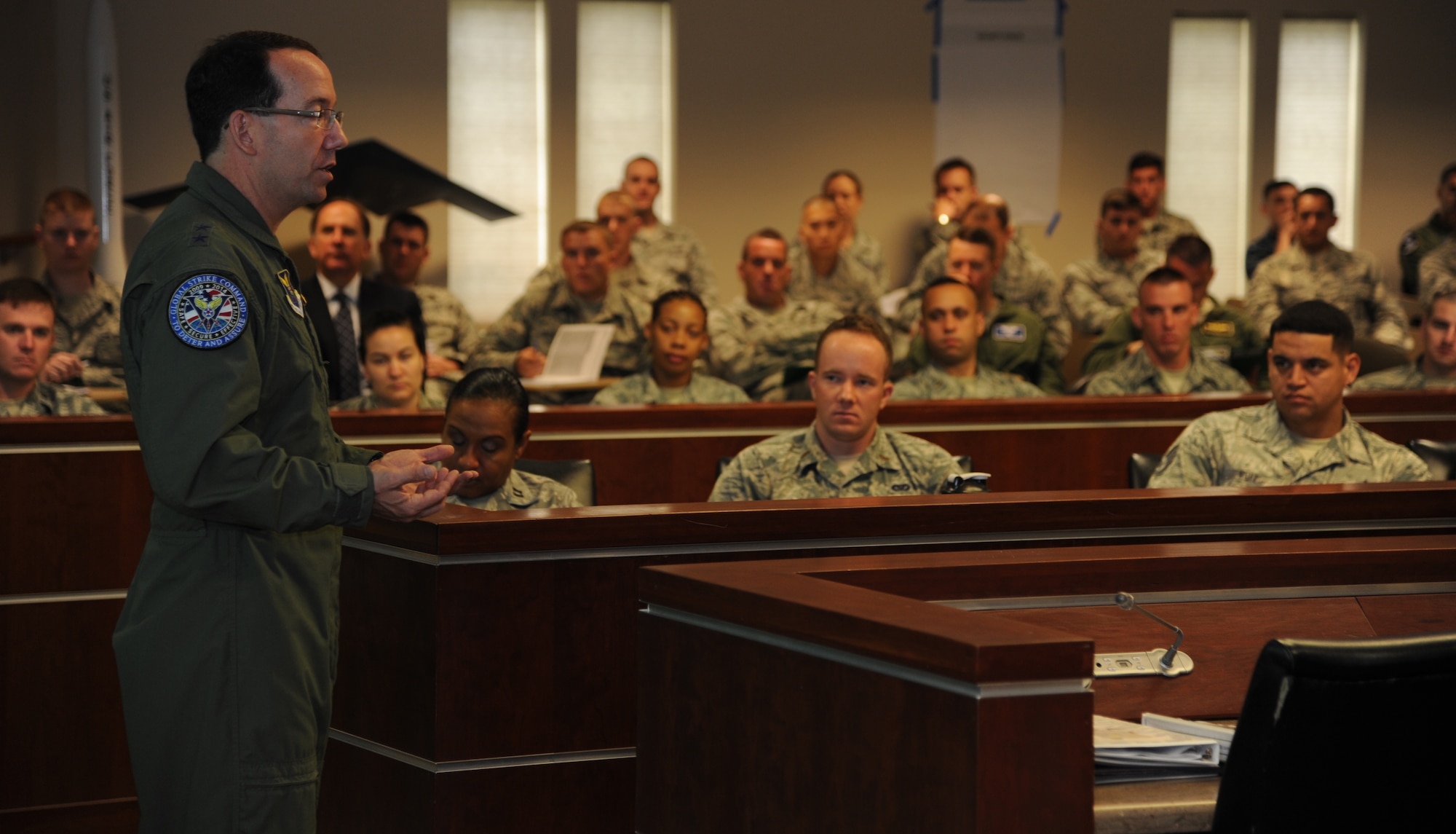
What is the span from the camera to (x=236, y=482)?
1791 millimetres

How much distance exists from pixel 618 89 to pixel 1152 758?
23.6 feet

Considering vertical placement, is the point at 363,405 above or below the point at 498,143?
below

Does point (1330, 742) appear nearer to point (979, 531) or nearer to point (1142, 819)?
point (1142, 819)

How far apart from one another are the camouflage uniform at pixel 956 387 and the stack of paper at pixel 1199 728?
130 inches

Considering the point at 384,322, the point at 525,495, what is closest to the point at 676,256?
the point at 384,322

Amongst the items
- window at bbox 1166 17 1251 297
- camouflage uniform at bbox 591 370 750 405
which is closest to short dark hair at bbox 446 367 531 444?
camouflage uniform at bbox 591 370 750 405

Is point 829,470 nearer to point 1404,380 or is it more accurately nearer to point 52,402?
point 52,402

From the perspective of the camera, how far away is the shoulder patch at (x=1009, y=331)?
5914mm

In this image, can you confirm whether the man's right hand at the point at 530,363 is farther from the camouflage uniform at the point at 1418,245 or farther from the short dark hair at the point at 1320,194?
the camouflage uniform at the point at 1418,245

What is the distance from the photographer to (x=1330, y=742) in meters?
1.41

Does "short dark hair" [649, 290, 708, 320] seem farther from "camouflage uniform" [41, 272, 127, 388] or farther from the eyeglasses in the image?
the eyeglasses

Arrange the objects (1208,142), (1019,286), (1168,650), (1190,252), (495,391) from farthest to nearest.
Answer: (1208,142)
(1019,286)
(1190,252)
(495,391)
(1168,650)

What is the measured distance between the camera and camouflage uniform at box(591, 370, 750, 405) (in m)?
5.24

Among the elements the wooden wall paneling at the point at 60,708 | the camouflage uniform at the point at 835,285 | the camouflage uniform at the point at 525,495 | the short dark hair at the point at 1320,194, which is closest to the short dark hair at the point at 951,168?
the camouflage uniform at the point at 835,285
